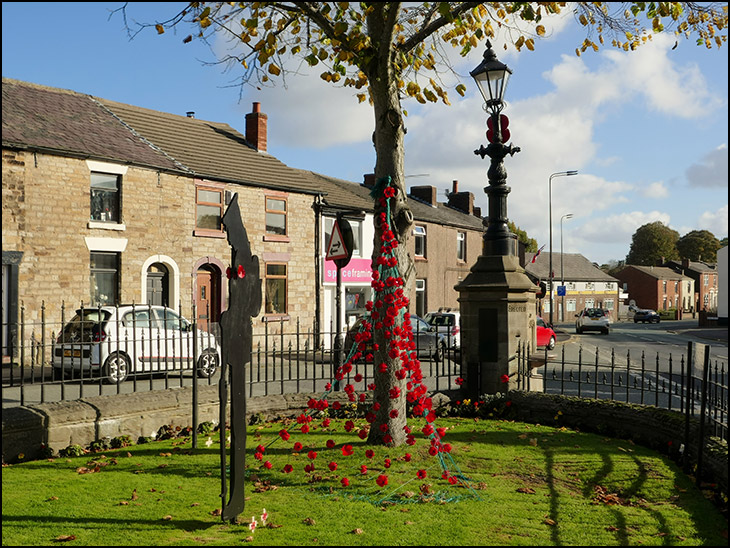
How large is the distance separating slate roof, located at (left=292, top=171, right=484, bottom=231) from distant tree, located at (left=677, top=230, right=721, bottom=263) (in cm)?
7276

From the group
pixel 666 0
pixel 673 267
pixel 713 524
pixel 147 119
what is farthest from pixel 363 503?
pixel 673 267

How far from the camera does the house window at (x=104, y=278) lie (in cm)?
1831

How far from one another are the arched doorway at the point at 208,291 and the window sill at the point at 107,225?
124 inches

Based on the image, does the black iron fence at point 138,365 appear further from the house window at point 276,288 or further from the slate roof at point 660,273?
the slate roof at point 660,273

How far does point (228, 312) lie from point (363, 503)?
2.09 m

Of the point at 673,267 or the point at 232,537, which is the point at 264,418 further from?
the point at 673,267

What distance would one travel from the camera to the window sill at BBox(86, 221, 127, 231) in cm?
1817

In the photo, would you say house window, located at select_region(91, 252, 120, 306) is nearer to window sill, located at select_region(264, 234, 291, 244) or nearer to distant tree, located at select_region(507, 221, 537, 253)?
window sill, located at select_region(264, 234, 291, 244)

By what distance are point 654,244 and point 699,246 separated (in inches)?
334

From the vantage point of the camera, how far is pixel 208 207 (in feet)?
70.5

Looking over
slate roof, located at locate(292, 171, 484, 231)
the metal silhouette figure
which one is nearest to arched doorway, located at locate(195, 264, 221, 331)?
slate roof, located at locate(292, 171, 484, 231)

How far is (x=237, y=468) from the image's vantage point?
199 inches

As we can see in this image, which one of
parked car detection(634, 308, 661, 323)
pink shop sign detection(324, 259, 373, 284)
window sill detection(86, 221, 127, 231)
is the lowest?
parked car detection(634, 308, 661, 323)

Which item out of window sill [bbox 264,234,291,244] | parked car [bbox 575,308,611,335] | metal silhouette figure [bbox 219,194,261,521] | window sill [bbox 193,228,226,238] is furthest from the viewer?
parked car [bbox 575,308,611,335]
